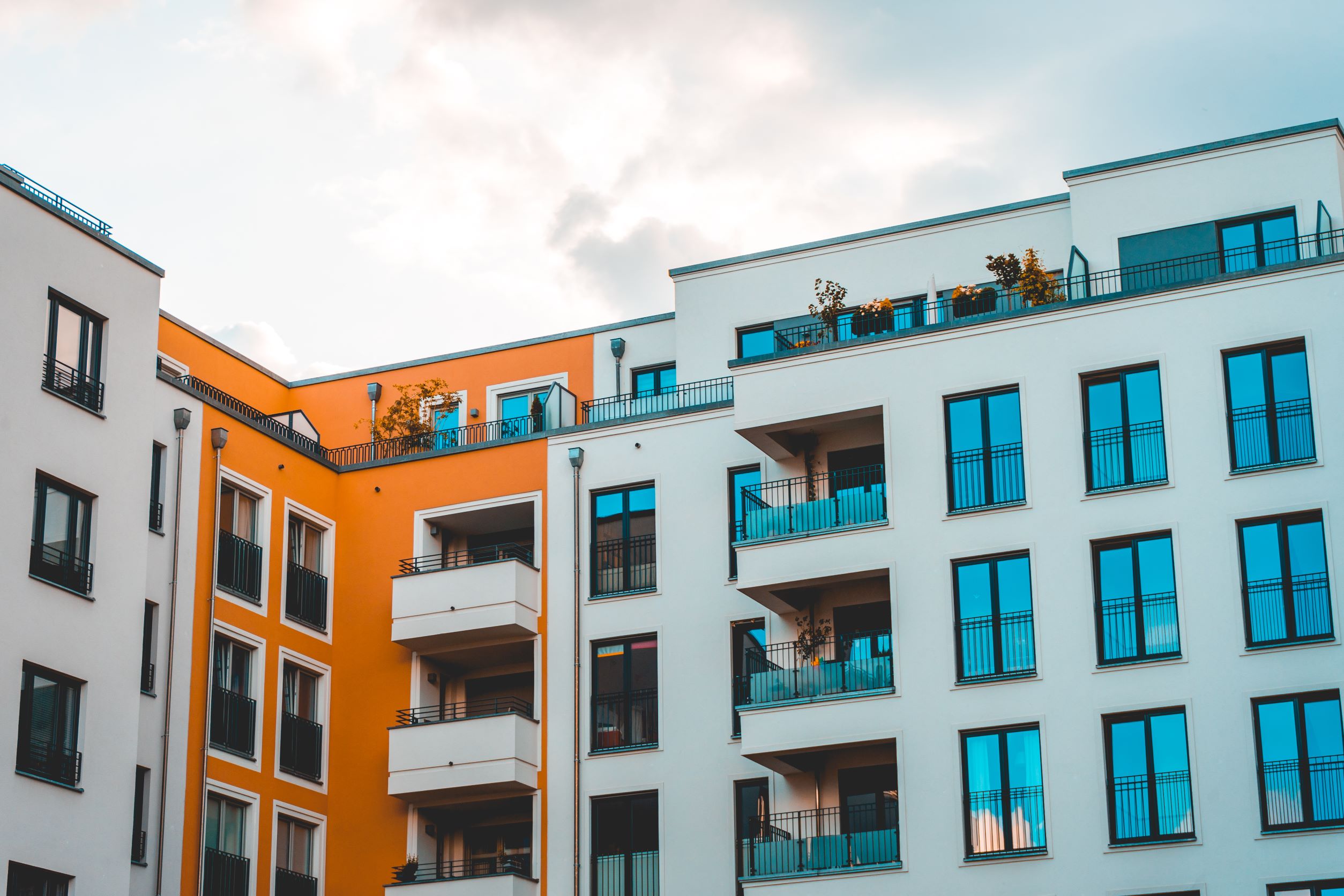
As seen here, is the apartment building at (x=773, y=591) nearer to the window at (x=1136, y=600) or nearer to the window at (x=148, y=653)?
the window at (x=1136, y=600)

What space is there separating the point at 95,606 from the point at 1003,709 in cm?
1830

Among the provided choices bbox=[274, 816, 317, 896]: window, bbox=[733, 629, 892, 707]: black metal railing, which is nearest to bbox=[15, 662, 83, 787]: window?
bbox=[274, 816, 317, 896]: window

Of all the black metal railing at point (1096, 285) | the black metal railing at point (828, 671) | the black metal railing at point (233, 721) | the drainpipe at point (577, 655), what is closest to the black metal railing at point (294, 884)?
the black metal railing at point (233, 721)

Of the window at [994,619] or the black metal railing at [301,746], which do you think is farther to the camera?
the black metal railing at [301,746]

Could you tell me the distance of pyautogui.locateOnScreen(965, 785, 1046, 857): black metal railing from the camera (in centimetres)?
3797

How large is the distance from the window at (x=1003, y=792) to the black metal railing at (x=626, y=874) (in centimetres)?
796

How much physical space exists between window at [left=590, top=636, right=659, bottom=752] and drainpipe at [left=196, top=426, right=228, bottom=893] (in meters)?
8.85

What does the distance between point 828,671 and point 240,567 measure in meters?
14.0

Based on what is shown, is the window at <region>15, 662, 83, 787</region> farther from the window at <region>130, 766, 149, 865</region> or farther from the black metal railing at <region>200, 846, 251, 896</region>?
the black metal railing at <region>200, 846, 251, 896</region>

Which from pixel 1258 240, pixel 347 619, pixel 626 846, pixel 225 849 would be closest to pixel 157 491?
pixel 347 619

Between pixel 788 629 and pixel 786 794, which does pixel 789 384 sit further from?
pixel 786 794

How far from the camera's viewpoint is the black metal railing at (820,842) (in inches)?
1555

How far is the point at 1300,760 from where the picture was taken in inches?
1432

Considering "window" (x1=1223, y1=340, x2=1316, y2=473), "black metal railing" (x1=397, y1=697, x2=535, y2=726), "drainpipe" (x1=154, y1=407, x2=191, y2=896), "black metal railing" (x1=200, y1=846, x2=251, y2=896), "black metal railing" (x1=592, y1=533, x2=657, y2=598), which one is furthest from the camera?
"black metal railing" (x1=592, y1=533, x2=657, y2=598)
